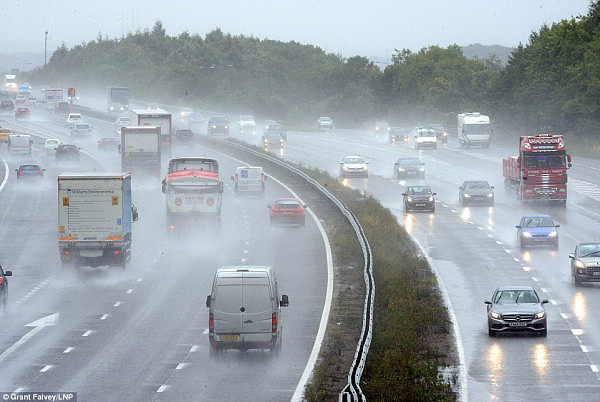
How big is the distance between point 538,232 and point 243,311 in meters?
26.1

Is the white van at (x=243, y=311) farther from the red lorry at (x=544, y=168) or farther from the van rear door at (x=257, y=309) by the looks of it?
the red lorry at (x=544, y=168)

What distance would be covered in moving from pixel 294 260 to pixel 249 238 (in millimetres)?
7584

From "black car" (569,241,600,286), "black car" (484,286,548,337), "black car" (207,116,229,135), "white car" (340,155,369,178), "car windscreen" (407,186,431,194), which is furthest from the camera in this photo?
"black car" (207,116,229,135)

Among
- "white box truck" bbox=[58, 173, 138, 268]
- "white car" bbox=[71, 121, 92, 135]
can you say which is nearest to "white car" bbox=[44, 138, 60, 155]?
Answer: "white car" bbox=[71, 121, 92, 135]

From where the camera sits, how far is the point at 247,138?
415 feet

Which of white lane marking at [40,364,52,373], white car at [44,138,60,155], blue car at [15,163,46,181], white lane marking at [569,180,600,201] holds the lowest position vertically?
white lane marking at [40,364,52,373]

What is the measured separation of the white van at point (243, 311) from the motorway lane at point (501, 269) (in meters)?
5.05

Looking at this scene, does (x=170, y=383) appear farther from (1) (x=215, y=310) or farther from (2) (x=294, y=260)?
(2) (x=294, y=260)

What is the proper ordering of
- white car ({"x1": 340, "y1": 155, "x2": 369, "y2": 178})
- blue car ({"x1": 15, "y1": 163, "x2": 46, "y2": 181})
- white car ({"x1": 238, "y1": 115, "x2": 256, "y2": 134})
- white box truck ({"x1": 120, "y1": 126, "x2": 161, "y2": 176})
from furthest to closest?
1. white car ({"x1": 238, "y1": 115, "x2": 256, "y2": 134})
2. white car ({"x1": 340, "y1": 155, "x2": 369, "y2": 178})
3. blue car ({"x1": 15, "y1": 163, "x2": 46, "y2": 181})
4. white box truck ({"x1": 120, "y1": 126, "x2": 161, "y2": 176})

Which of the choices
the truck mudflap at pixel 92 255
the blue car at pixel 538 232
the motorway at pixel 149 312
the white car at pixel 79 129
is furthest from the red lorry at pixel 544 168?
the white car at pixel 79 129

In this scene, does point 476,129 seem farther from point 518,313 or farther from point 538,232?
point 518,313

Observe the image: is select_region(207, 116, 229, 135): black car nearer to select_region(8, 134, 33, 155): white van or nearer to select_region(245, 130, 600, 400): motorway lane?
select_region(245, 130, 600, 400): motorway lane

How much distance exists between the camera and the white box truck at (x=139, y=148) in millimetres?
76812

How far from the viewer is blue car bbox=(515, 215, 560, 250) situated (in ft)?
165
